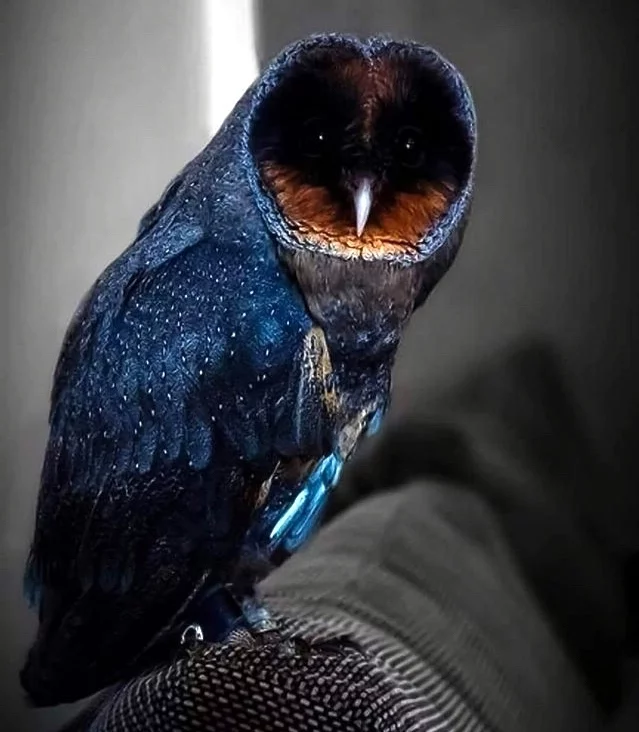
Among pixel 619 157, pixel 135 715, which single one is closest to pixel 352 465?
pixel 135 715

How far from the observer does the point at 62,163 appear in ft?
2.75

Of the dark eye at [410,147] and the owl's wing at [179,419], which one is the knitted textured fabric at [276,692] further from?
the dark eye at [410,147]

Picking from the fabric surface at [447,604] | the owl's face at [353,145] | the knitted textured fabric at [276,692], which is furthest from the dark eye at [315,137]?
the knitted textured fabric at [276,692]

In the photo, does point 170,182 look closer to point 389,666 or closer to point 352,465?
point 352,465

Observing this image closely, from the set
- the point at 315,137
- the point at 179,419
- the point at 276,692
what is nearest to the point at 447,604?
the point at 276,692

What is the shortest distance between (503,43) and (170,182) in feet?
0.89

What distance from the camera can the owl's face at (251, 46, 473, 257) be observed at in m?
0.74

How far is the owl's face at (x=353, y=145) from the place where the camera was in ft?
2.44

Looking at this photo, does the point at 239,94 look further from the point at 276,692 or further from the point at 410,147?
the point at 276,692

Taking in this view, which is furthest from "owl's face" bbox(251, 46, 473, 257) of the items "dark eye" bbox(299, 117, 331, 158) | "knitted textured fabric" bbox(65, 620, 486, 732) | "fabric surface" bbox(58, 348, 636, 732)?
"knitted textured fabric" bbox(65, 620, 486, 732)

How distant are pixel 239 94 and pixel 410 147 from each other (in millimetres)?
122

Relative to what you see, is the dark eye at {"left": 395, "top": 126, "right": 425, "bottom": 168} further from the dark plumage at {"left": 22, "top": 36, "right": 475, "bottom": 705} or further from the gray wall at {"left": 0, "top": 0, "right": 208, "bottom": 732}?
the gray wall at {"left": 0, "top": 0, "right": 208, "bottom": 732}

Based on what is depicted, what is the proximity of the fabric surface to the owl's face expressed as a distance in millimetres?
165

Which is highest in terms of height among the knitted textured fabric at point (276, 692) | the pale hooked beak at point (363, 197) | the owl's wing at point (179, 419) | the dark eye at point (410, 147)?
the dark eye at point (410, 147)
